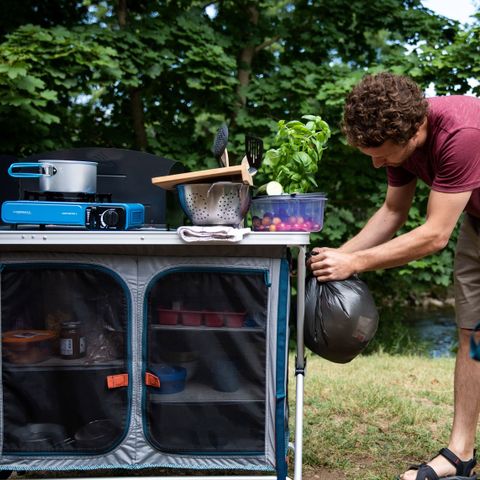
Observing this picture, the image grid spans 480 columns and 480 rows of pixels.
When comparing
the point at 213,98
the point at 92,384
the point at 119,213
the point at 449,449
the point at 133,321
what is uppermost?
the point at 213,98

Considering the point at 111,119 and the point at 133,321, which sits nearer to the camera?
the point at 133,321

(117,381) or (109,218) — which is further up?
(109,218)

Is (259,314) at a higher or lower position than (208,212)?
lower

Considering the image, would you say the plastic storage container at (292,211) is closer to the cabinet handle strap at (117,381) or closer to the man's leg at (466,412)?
the cabinet handle strap at (117,381)

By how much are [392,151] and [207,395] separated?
1057 mm

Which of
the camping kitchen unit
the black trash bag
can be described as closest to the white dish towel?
the camping kitchen unit

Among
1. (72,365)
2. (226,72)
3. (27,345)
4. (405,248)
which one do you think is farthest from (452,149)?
(226,72)

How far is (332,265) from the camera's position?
215cm

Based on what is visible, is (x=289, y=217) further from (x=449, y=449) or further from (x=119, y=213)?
(x=449, y=449)

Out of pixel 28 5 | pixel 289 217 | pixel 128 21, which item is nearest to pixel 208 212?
pixel 289 217

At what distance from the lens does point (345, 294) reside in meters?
2.12

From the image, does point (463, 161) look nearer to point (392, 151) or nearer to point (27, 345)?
point (392, 151)

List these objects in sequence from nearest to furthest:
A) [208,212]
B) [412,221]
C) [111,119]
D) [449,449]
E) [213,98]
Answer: [208,212] → [449,449] → [412,221] → [213,98] → [111,119]

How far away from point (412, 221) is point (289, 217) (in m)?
4.05
